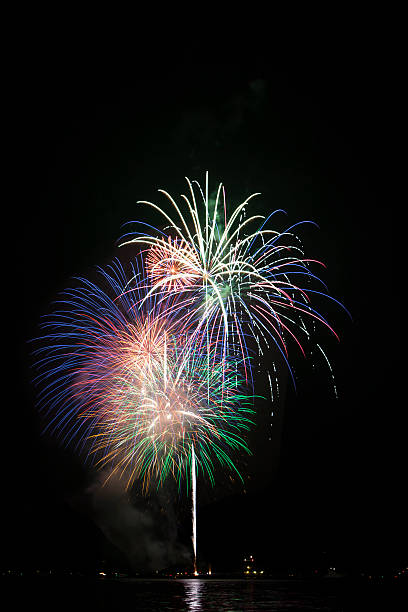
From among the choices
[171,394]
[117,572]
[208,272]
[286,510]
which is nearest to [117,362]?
[171,394]

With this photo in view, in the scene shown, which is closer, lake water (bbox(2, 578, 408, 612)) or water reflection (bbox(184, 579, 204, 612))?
lake water (bbox(2, 578, 408, 612))

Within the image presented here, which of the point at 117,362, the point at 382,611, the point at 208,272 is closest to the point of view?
the point at 382,611

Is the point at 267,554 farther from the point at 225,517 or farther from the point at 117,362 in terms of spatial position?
the point at 117,362

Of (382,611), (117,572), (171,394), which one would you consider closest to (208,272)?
(171,394)

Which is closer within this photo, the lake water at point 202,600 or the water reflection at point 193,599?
the lake water at point 202,600

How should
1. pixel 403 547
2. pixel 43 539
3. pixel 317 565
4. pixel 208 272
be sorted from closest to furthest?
pixel 208 272
pixel 403 547
pixel 317 565
pixel 43 539

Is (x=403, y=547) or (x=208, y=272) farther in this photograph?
(x=403, y=547)

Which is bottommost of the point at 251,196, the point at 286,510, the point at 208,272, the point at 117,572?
the point at 117,572

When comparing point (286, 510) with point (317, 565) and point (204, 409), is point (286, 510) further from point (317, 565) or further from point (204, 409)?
point (204, 409)

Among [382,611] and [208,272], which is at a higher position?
[208,272]

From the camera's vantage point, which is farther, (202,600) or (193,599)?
(193,599)
